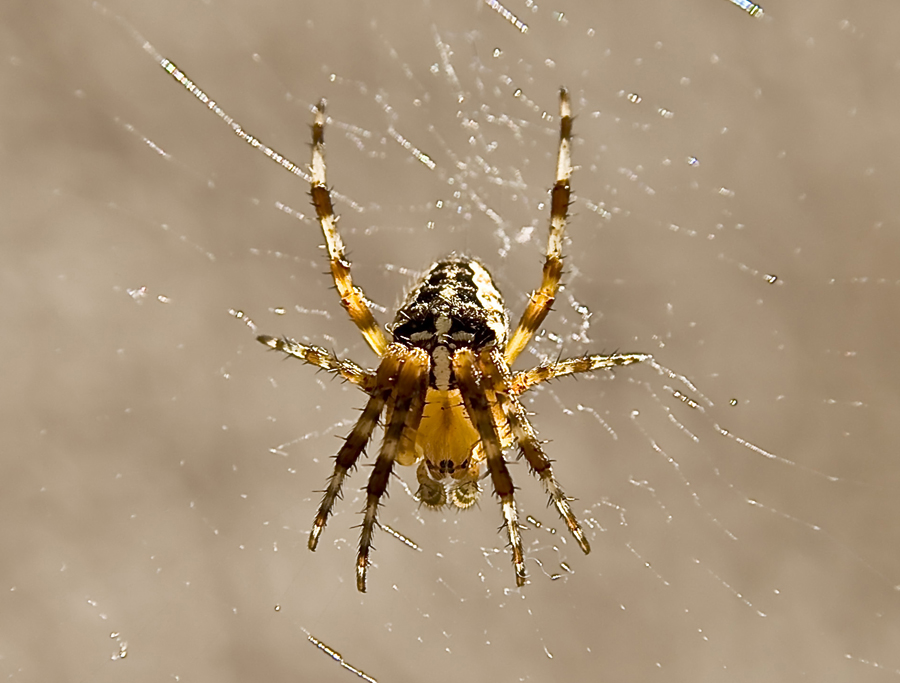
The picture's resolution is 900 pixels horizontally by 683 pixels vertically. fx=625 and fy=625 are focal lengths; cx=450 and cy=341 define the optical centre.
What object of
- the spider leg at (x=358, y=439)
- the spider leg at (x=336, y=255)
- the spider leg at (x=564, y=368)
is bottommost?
the spider leg at (x=358, y=439)

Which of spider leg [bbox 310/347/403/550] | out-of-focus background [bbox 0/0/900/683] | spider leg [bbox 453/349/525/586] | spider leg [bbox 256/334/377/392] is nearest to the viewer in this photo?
spider leg [bbox 453/349/525/586]

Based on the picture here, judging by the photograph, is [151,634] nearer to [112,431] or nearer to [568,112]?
[112,431]

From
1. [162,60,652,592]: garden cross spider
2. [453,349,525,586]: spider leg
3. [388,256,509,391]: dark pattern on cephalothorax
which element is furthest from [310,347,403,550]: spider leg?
[453,349,525,586]: spider leg

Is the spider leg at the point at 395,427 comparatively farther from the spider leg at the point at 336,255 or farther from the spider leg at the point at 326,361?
the spider leg at the point at 336,255

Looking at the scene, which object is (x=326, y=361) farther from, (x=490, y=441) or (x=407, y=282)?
(x=407, y=282)

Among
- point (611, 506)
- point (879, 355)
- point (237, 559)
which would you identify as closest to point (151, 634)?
point (237, 559)

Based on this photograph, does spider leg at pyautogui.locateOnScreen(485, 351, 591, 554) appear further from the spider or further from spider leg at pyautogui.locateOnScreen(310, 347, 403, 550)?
spider leg at pyautogui.locateOnScreen(310, 347, 403, 550)

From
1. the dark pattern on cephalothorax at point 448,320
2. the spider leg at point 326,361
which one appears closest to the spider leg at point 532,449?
the dark pattern on cephalothorax at point 448,320

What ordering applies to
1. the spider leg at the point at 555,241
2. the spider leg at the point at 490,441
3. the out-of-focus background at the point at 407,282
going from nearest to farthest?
1. the spider leg at the point at 490,441
2. the spider leg at the point at 555,241
3. the out-of-focus background at the point at 407,282
